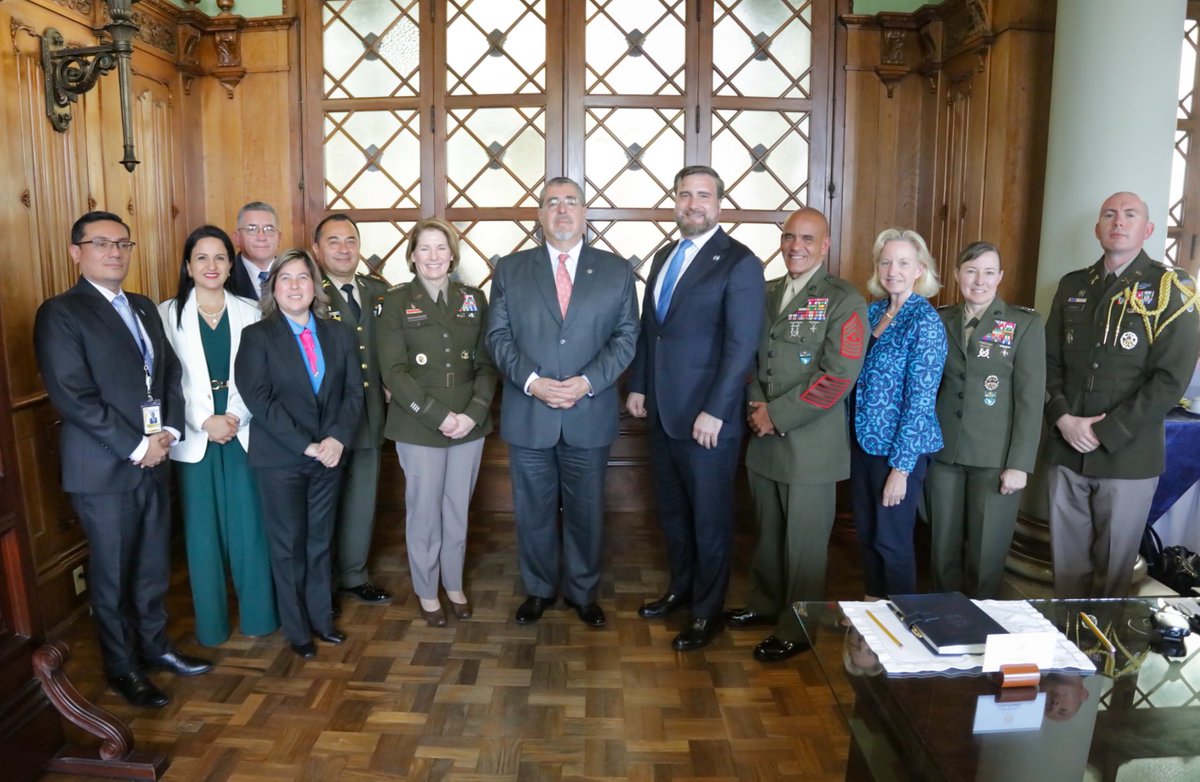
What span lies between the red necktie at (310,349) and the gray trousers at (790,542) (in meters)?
1.56

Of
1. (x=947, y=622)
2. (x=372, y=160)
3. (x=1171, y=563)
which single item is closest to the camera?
(x=947, y=622)

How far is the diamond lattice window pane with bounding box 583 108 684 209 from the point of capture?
4289 mm

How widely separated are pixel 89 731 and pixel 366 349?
1499 millimetres

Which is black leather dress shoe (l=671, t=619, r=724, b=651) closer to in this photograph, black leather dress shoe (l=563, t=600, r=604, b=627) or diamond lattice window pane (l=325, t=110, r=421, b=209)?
black leather dress shoe (l=563, t=600, r=604, b=627)

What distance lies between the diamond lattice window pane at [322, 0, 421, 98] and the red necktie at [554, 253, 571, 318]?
1.89 m

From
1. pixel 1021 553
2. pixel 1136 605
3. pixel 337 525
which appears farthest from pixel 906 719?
pixel 337 525

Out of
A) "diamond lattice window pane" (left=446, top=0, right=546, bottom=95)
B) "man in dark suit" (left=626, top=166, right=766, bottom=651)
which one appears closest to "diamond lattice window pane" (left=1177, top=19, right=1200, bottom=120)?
"man in dark suit" (left=626, top=166, right=766, bottom=651)

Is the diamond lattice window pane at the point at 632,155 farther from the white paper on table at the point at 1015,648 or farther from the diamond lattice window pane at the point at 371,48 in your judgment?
the white paper on table at the point at 1015,648

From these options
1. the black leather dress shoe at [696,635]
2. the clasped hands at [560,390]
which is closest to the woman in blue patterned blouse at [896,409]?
the black leather dress shoe at [696,635]

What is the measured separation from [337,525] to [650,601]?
1278 mm

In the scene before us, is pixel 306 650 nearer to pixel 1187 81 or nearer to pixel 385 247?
pixel 385 247

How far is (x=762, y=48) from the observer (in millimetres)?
4234

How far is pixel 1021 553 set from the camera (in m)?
3.37

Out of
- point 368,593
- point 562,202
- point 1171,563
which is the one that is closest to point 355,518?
point 368,593
